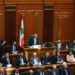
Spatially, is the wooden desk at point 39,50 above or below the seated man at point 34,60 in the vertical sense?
above

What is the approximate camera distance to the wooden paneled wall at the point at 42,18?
12.7 metres

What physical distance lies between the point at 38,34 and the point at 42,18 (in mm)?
887

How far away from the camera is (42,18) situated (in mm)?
13141

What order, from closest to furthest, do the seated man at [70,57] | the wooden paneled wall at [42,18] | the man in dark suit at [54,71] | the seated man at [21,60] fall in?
the man in dark suit at [54,71] < the seated man at [21,60] < the seated man at [70,57] < the wooden paneled wall at [42,18]

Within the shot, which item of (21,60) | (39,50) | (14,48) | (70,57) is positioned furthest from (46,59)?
(14,48)

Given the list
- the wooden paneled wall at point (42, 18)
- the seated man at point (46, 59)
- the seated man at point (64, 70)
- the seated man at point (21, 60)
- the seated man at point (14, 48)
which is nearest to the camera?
the seated man at point (64, 70)

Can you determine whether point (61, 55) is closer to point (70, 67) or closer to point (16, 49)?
point (70, 67)

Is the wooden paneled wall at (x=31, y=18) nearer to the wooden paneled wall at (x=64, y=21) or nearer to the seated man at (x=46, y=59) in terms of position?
the wooden paneled wall at (x=64, y=21)

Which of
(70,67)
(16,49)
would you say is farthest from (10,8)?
(70,67)

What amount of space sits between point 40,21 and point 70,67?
142 inches

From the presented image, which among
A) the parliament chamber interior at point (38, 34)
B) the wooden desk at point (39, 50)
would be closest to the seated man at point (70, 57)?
the parliament chamber interior at point (38, 34)

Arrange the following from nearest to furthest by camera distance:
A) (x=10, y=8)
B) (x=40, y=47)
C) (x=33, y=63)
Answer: (x=33, y=63) → (x=40, y=47) → (x=10, y=8)

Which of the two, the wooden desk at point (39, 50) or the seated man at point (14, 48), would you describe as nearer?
the wooden desk at point (39, 50)

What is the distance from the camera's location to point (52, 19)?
13266 millimetres
